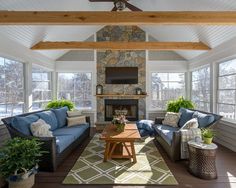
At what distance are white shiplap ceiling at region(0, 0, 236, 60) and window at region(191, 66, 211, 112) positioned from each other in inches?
27.8

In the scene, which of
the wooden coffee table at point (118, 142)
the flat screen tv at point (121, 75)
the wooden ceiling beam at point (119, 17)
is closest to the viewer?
the wooden ceiling beam at point (119, 17)

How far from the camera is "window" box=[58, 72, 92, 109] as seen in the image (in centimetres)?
764

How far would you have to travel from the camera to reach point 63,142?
3607 millimetres

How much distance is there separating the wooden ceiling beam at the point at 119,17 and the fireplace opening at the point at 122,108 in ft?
14.2

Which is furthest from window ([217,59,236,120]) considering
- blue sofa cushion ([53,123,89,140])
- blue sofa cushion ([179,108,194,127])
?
blue sofa cushion ([53,123,89,140])

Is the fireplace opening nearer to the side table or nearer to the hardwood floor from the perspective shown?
the hardwood floor

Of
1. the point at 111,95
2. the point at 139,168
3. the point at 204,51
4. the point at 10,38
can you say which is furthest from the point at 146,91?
the point at 10,38

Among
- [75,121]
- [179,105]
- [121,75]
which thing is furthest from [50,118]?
[179,105]

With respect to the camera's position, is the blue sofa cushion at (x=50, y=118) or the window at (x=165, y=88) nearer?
the blue sofa cushion at (x=50, y=118)

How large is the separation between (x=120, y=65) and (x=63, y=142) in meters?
4.54

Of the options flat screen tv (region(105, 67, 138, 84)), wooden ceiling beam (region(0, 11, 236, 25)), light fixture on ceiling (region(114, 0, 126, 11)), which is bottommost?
flat screen tv (region(105, 67, 138, 84))

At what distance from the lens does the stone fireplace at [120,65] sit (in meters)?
7.48

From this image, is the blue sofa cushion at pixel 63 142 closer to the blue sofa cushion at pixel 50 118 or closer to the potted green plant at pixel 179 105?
the blue sofa cushion at pixel 50 118

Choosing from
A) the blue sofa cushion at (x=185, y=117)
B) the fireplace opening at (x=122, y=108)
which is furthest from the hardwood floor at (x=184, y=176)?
the fireplace opening at (x=122, y=108)
